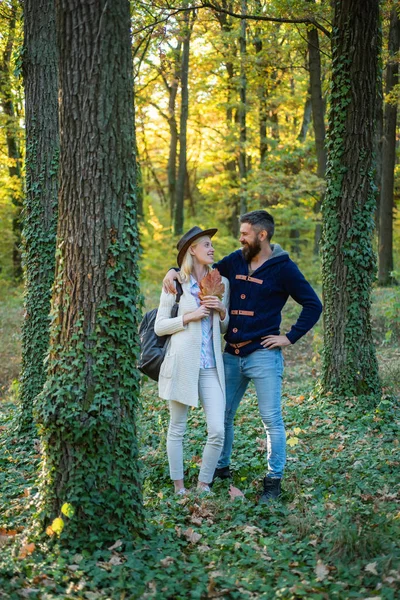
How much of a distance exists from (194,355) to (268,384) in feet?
2.34

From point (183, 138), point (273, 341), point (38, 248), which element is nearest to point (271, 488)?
point (273, 341)

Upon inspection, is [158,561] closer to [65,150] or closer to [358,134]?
[65,150]

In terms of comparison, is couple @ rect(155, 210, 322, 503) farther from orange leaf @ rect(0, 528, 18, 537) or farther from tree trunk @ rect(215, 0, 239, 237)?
tree trunk @ rect(215, 0, 239, 237)

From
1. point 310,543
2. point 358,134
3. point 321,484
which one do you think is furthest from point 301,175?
point 310,543

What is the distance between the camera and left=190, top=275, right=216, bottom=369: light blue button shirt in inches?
201

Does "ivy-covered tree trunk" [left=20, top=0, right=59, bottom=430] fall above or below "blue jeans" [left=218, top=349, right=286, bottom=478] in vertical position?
above

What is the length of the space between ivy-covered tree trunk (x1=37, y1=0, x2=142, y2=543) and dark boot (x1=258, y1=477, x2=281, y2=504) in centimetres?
142

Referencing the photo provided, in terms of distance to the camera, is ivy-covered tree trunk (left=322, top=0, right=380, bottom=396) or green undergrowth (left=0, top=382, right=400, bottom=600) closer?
green undergrowth (left=0, top=382, right=400, bottom=600)

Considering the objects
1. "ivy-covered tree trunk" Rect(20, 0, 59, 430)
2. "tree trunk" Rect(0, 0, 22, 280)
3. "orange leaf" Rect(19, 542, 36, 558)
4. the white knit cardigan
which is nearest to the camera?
"orange leaf" Rect(19, 542, 36, 558)

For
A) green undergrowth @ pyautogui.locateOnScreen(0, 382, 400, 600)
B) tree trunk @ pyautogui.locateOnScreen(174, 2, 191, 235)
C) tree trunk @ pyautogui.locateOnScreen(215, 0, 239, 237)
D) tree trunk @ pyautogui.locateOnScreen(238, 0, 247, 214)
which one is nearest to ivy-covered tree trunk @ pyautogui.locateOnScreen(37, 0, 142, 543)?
green undergrowth @ pyautogui.locateOnScreen(0, 382, 400, 600)

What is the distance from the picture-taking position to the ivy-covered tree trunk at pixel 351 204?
24.2ft

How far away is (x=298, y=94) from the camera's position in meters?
22.3

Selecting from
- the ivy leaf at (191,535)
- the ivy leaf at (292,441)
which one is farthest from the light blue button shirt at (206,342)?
the ivy leaf at (292,441)

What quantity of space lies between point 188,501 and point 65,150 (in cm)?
299
